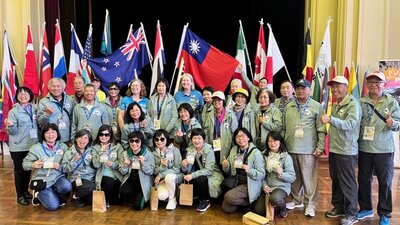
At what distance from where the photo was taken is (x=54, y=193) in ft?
13.1

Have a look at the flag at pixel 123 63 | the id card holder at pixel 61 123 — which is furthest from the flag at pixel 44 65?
the id card holder at pixel 61 123

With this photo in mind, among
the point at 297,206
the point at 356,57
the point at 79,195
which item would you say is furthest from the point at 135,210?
the point at 356,57

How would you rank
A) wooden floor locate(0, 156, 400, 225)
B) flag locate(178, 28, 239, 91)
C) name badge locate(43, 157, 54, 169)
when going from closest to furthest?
wooden floor locate(0, 156, 400, 225)
name badge locate(43, 157, 54, 169)
flag locate(178, 28, 239, 91)

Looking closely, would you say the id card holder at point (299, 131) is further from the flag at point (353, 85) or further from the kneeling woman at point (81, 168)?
the flag at point (353, 85)

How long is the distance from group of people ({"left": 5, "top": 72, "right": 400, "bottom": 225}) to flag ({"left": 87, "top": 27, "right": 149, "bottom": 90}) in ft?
4.73

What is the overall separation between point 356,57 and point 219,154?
3.47 m

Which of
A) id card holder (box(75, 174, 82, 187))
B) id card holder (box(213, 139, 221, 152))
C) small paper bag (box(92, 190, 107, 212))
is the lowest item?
small paper bag (box(92, 190, 107, 212))

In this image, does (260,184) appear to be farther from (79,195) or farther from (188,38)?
(188,38)

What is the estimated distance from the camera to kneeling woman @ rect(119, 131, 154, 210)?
3.94 metres

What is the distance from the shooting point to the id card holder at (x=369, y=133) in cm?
347

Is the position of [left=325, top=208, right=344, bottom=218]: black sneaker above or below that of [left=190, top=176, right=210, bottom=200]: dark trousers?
below

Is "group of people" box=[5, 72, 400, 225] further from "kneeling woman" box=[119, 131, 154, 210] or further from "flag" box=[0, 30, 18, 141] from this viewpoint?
"flag" box=[0, 30, 18, 141]

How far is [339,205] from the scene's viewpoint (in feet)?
12.6

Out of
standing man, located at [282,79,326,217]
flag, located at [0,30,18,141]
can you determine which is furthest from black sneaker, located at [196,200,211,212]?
flag, located at [0,30,18,141]
